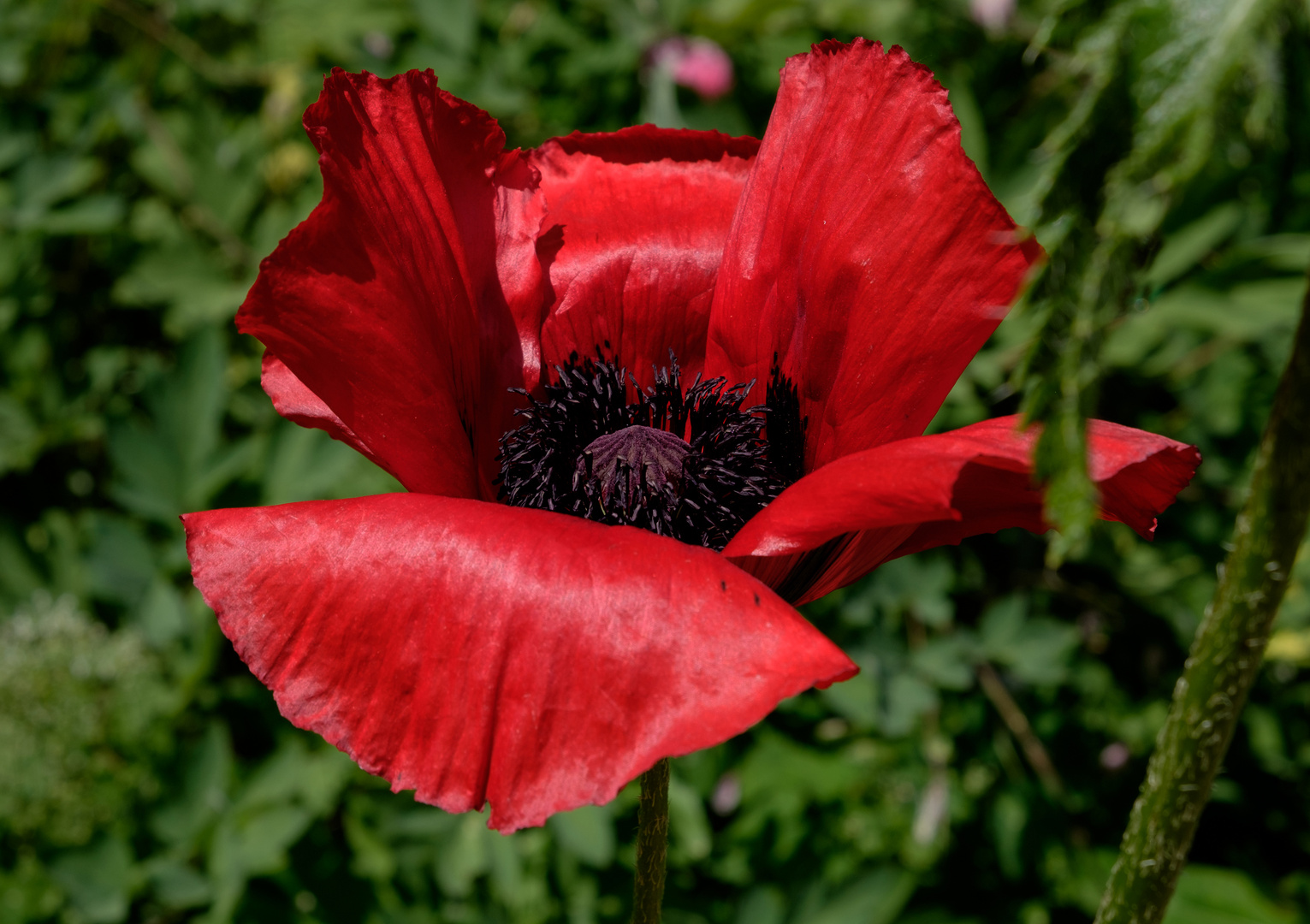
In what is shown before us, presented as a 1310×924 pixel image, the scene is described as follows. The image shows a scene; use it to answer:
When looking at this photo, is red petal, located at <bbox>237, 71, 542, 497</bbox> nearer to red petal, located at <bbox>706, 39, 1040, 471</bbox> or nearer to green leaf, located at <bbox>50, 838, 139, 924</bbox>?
red petal, located at <bbox>706, 39, 1040, 471</bbox>

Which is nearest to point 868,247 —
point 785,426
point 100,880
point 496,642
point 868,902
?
point 785,426

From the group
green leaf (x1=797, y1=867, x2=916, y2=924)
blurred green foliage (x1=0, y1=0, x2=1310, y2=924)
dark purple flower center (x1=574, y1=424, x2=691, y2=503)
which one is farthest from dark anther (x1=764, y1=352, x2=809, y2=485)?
green leaf (x1=797, y1=867, x2=916, y2=924)

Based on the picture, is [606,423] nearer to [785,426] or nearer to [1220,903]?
[785,426]

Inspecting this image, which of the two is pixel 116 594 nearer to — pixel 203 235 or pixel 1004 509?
pixel 203 235

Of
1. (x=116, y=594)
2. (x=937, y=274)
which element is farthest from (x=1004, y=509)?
(x=116, y=594)

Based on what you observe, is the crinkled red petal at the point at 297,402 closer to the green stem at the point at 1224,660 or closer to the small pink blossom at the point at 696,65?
the green stem at the point at 1224,660
